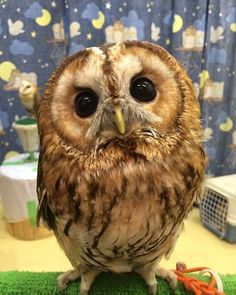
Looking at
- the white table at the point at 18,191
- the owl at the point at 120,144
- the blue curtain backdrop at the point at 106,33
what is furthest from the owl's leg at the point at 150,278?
the blue curtain backdrop at the point at 106,33

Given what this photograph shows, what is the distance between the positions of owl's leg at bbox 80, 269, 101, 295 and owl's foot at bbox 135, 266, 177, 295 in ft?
0.27

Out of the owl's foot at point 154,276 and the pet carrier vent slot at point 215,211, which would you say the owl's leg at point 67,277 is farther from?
the pet carrier vent slot at point 215,211

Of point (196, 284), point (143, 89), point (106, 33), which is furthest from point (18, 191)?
point (143, 89)

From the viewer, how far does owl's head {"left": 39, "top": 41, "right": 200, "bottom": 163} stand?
503 mm

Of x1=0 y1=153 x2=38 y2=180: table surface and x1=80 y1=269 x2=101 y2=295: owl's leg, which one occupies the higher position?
x1=80 y1=269 x2=101 y2=295: owl's leg

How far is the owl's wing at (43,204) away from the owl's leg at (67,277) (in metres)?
0.11

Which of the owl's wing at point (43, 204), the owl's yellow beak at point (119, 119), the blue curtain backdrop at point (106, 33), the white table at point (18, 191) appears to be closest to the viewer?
the owl's yellow beak at point (119, 119)

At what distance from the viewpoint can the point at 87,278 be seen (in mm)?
689

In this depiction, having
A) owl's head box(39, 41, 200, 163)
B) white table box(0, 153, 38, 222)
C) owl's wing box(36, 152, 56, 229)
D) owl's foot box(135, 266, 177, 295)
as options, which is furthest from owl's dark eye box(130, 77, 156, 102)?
white table box(0, 153, 38, 222)

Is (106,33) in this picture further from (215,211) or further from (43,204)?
(43,204)

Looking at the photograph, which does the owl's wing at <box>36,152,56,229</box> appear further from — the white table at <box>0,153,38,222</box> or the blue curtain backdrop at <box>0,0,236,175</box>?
the blue curtain backdrop at <box>0,0,236,175</box>

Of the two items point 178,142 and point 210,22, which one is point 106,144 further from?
point 210,22

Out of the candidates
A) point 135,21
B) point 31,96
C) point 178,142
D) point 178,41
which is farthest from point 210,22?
point 178,142

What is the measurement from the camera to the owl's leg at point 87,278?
68 centimetres
